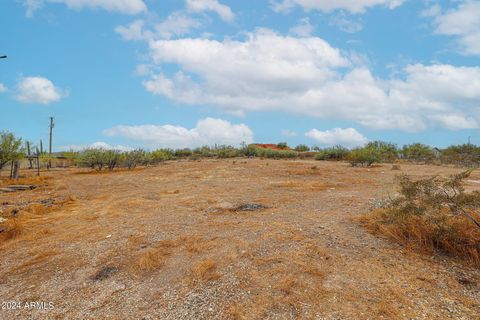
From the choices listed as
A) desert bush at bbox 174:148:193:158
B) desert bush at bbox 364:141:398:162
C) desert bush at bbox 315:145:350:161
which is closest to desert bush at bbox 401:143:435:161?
desert bush at bbox 364:141:398:162

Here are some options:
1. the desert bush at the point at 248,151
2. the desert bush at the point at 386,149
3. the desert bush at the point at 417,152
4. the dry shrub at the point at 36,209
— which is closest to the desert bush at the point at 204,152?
the desert bush at the point at 248,151

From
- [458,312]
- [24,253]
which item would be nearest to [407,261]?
[458,312]

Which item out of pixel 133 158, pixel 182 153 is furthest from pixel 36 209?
pixel 182 153

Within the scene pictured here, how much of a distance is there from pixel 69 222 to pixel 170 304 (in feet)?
17.4

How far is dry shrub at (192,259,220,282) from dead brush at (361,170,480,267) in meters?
3.26

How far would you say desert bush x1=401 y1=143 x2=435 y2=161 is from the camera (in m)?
33.2

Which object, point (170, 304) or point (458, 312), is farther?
point (170, 304)

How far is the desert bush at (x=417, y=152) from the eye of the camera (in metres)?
33.2

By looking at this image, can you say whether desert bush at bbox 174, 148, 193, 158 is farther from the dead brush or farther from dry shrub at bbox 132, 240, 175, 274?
the dead brush

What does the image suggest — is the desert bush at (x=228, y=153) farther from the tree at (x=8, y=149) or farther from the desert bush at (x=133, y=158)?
the tree at (x=8, y=149)

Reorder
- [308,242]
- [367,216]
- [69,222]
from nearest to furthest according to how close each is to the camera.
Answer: [308,242] < [367,216] < [69,222]

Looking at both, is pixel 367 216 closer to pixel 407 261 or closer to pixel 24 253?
pixel 407 261

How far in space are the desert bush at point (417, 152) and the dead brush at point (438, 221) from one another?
30716mm

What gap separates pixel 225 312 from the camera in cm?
350
